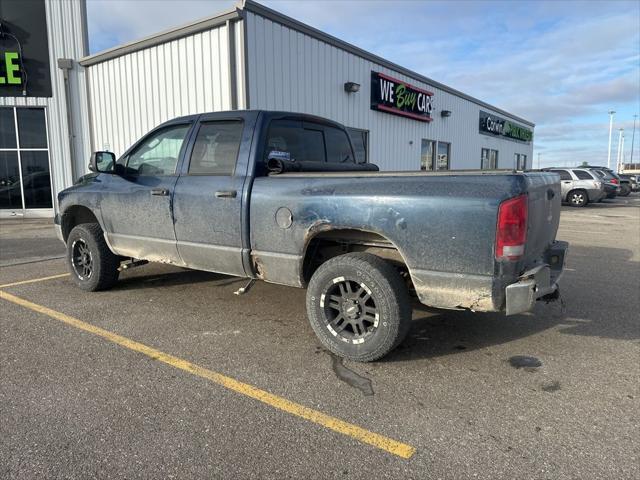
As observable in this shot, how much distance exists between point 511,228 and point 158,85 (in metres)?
11.3

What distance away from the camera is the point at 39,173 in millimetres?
14812

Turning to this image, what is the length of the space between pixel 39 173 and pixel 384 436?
1571 cm

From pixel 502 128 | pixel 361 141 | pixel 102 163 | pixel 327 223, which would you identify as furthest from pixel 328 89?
pixel 502 128

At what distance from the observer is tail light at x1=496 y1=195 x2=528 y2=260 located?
288 centimetres

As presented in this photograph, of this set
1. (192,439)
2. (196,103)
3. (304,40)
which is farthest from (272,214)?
(304,40)

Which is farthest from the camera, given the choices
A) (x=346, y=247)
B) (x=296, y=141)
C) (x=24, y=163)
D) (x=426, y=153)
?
(x=426, y=153)

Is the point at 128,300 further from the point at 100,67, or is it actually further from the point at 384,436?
the point at 100,67

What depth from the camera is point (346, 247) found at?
392 centimetres

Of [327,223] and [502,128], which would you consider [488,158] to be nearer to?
[502,128]

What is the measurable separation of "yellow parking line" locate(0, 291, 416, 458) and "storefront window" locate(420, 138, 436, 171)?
16547mm

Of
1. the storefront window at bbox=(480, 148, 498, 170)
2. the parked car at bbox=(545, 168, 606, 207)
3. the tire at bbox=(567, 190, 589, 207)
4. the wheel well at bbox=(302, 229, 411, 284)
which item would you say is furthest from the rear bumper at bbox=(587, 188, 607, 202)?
the wheel well at bbox=(302, 229, 411, 284)

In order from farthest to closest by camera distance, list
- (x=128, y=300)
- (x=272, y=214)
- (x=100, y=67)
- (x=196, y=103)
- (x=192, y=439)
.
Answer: (x=100, y=67), (x=196, y=103), (x=128, y=300), (x=272, y=214), (x=192, y=439)

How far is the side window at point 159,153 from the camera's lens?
470 cm

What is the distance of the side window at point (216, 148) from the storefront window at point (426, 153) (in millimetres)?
15489
